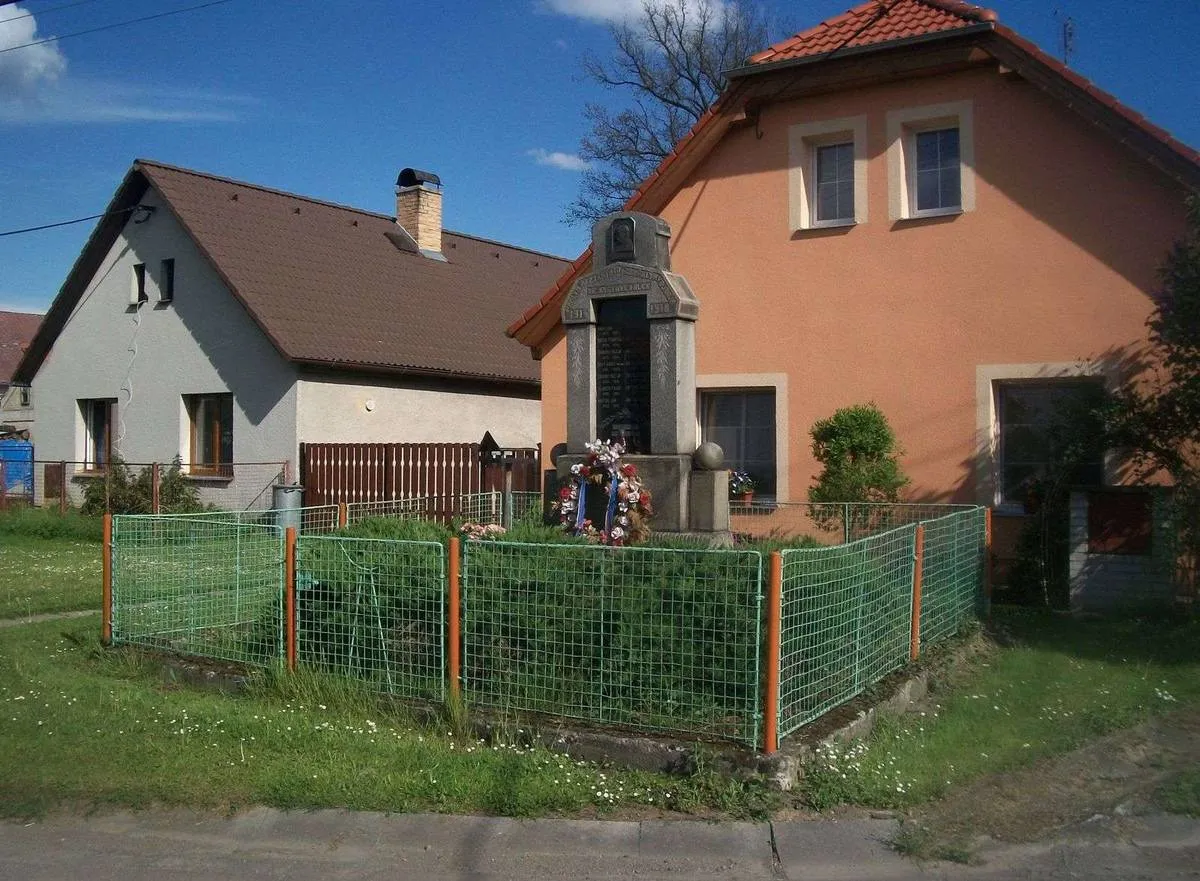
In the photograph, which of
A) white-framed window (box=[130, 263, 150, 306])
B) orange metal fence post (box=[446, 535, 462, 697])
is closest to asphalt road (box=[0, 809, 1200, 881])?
orange metal fence post (box=[446, 535, 462, 697])

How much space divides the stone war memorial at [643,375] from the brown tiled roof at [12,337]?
1475 inches

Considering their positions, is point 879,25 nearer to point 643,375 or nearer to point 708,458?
point 643,375

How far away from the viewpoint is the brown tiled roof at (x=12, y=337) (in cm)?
4347

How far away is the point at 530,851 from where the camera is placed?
5379 mm

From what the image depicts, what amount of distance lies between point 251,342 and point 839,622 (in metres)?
15.4

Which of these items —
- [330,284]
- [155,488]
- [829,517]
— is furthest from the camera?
[330,284]

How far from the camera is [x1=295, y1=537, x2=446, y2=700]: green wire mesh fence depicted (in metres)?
7.18

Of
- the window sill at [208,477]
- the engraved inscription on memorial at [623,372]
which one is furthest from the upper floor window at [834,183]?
the window sill at [208,477]

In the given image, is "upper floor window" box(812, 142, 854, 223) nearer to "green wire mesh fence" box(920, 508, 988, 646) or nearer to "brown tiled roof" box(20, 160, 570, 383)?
"green wire mesh fence" box(920, 508, 988, 646)

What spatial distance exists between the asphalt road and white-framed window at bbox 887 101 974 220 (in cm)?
904

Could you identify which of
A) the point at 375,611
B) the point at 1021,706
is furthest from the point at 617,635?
the point at 1021,706

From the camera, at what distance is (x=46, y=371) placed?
960 inches

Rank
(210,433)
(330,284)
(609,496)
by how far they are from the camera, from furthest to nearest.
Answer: (330,284) → (210,433) → (609,496)

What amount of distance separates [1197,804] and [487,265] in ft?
77.9
